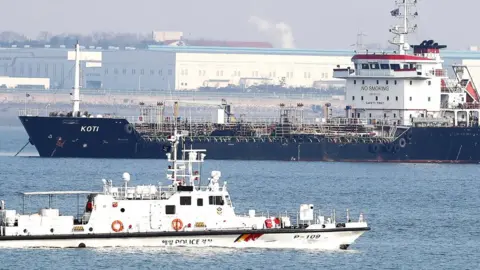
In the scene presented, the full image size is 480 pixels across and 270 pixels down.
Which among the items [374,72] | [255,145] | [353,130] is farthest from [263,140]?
[374,72]

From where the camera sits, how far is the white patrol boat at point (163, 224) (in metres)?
50.8

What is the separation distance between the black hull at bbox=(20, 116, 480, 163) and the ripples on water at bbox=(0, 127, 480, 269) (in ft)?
6.59

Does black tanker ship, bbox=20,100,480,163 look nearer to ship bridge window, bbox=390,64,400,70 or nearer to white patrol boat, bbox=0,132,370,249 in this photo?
ship bridge window, bbox=390,64,400,70

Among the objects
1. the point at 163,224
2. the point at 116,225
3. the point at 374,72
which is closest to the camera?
the point at 116,225

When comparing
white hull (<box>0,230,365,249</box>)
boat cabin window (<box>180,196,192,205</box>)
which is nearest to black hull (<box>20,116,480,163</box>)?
white hull (<box>0,230,365,249</box>)

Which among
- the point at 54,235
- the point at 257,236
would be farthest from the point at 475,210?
the point at 54,235

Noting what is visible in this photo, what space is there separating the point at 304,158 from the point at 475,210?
3842cm

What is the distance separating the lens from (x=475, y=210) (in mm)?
72062

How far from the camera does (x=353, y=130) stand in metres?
110

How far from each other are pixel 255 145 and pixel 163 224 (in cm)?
5810

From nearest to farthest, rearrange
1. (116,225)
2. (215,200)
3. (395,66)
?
(116,225) → (215,200) → (395,66)

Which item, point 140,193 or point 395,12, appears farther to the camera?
point 395,12

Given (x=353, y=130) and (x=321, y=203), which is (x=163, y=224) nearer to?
(x=321, y=203)

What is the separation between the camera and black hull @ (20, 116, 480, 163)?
Result: 10594cm
